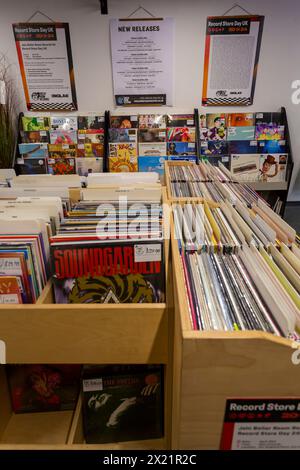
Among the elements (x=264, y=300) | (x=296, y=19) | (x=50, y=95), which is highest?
(x=296, y=19)

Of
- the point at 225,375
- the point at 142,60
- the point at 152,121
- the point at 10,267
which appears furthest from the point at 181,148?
the point at 225,375

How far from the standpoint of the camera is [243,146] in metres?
3.07

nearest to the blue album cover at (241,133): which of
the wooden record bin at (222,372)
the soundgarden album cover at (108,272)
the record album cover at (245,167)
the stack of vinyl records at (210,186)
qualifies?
the record album cover at (245,167)

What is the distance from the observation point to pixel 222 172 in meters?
1.72

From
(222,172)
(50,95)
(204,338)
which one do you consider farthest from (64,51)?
(204,338)

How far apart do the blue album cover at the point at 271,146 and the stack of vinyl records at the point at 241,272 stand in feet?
7.69

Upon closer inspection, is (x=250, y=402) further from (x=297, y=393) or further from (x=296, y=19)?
(x=296, y=19)

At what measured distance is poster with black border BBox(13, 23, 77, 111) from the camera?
9.21ft

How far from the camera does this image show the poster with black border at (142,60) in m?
2.77

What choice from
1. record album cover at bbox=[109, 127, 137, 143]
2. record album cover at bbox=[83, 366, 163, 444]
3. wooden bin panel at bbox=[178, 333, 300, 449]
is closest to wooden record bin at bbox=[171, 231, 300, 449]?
wooden bin panel at bbox=[178, 333, 300, 449]

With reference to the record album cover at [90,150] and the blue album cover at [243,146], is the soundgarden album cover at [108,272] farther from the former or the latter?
the blue album cover at [243,146]

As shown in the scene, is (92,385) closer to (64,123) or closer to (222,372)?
(222,372)

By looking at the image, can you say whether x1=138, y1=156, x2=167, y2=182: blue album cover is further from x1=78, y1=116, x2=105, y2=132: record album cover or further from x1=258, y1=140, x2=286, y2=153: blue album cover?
x1=258, y1=140, x2=286, y2=153: blue album cover

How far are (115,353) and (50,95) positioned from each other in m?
2.99
